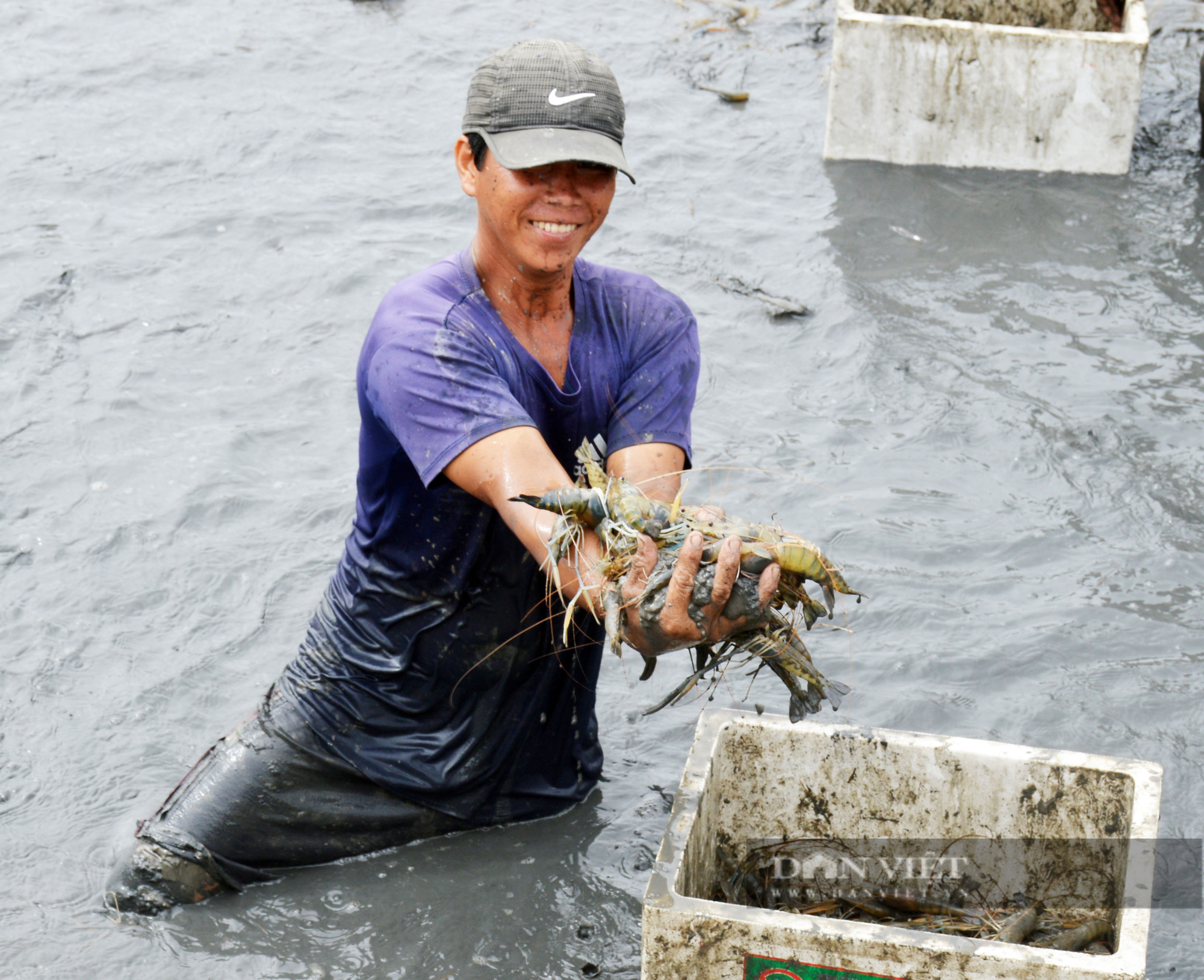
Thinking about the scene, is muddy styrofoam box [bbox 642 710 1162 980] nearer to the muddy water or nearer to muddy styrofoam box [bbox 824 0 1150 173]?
the muddy water

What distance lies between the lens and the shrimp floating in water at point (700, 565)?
283 cm

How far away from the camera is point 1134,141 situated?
872cm

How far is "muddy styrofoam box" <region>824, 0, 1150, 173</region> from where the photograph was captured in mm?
7984

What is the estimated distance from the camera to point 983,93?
819 centimetres

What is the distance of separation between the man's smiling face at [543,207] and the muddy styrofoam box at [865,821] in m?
1.23

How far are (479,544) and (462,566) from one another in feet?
0.29

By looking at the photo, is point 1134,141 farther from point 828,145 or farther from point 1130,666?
point 1130,666

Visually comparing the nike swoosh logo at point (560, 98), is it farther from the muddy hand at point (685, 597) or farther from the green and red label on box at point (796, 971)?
the green and red label on box at point (796, 971)

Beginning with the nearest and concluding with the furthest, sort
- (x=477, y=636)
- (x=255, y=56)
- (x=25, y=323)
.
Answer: (x=477, y=636) < (x=25, y=323) < (x=255, y=56)

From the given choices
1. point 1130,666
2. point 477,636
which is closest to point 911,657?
point 1130,666

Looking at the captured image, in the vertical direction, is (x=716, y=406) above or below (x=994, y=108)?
below

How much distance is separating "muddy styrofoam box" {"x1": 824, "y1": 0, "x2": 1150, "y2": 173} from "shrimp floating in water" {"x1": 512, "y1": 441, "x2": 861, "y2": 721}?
19.0ft

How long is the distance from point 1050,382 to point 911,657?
2.10m

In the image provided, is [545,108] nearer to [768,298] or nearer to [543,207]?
[543,207]
